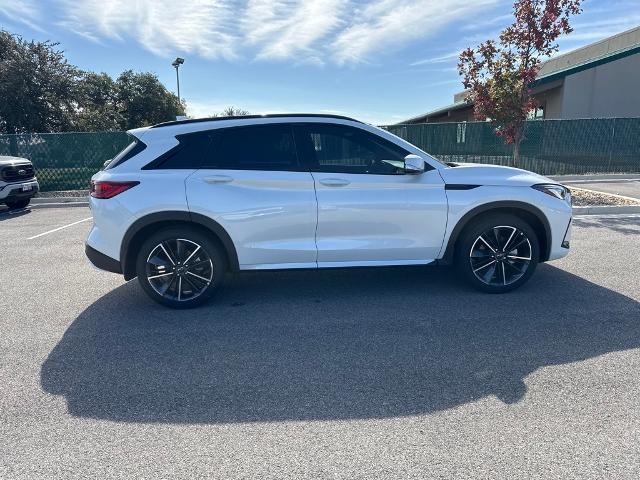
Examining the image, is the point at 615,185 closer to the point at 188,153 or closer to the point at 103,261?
the point at 188,153

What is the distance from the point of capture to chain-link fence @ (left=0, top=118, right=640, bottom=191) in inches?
533

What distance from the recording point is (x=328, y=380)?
3.07m

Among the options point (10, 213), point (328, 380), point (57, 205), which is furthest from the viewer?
point (57, 205)

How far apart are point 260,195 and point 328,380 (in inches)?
75.2

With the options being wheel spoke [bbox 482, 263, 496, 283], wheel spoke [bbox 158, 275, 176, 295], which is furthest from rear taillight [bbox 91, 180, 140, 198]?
wheel spoke [bbox 482, 263, 496, 283]

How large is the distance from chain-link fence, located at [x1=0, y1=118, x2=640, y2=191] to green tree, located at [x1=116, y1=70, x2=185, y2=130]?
945 inches

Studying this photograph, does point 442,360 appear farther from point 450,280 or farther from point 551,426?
point 450,280

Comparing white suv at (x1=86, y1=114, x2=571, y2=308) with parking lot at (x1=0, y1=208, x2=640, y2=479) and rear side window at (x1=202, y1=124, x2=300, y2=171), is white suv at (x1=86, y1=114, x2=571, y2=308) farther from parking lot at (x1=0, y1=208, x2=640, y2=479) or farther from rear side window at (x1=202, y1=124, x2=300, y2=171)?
parking lot at (x1=0, y1=208, x2=640, y2=479)

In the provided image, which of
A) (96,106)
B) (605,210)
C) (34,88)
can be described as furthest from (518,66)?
(96,106)

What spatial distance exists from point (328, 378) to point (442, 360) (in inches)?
35.2

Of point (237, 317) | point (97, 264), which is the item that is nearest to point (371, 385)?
Answer: point (237, 317)

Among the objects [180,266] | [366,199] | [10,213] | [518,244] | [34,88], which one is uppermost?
[34,88]

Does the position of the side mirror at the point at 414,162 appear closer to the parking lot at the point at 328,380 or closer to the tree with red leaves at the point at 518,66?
the parking lot at the point at 328,380

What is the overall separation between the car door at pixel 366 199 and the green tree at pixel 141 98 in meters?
35.4
